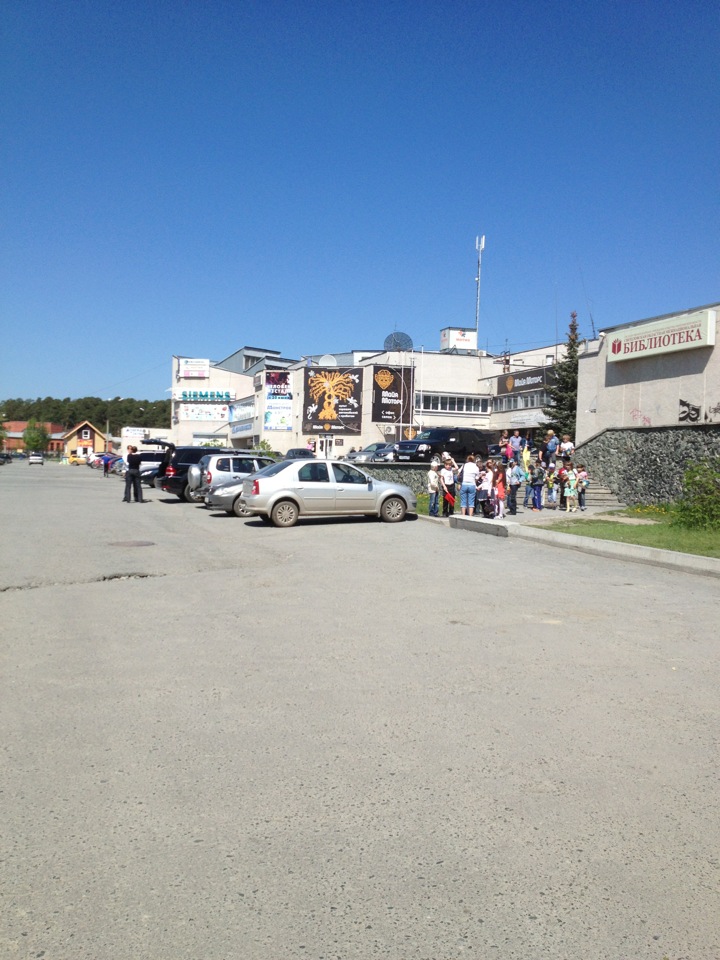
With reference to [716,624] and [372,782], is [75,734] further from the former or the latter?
[716,624]

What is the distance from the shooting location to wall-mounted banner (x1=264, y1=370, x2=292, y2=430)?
73.6m

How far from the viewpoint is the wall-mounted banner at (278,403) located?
7356cm

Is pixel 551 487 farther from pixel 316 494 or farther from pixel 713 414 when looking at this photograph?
pixel 316 494

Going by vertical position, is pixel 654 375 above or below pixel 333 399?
below

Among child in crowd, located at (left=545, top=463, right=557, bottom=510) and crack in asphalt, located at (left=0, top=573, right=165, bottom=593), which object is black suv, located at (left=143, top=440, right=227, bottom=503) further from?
crack in asphalt, located at (left=0, top=573, right=165, bottom=593)

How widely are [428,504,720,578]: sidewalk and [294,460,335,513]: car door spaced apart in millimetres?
3109

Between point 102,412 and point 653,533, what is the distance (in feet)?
497

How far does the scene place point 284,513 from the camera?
18.5 metres

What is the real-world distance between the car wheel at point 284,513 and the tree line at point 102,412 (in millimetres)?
125334

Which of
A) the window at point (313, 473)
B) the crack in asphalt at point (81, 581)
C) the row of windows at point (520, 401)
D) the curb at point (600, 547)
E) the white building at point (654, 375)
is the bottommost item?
the crack in asphalt at point (81, 581)

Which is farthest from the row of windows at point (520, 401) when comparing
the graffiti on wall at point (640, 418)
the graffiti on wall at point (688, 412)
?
the graffiti on wall at point (688, 412)

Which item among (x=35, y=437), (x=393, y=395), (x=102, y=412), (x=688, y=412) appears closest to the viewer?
(x=688, y=412)

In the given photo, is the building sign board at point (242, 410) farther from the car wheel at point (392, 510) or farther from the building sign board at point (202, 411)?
the car wheel at point (392, 510)

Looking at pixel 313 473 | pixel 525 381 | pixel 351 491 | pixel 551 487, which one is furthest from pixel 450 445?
pixel 525 381
